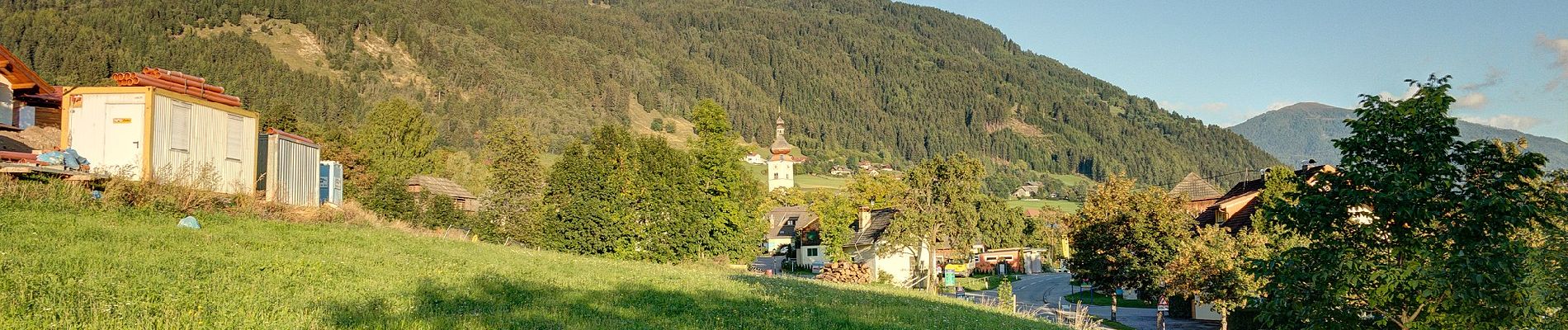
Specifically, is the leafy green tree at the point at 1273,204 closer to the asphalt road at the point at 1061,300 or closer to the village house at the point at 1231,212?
the village house at the point at 1231,212

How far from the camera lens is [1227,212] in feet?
168

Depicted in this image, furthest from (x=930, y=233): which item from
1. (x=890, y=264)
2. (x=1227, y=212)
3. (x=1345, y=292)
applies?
(x=1345, y=292)

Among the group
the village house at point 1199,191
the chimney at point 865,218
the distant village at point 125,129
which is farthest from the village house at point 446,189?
the village house at point 1199,191

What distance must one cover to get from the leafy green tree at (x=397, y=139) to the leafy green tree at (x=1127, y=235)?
176 ft

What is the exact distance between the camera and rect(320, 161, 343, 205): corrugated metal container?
3866 cm

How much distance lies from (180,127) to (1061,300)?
153 feet

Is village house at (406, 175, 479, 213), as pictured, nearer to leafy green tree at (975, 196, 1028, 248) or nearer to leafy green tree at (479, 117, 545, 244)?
leafy green tree at (479, 117, 545, 244)

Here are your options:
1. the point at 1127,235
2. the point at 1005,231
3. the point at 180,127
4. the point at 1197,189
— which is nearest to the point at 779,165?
the point at 1005,231

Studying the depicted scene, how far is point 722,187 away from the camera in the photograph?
48375mm

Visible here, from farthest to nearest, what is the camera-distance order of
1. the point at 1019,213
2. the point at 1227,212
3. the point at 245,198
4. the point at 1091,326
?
1. the point at 1019,213
2. the point at 1227,212
3. the point at 245,198
4. the point at 1091,326

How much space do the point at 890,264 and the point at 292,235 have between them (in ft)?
158

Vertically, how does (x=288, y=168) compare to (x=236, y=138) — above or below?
below

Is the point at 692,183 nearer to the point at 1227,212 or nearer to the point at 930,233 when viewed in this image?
the point at 930,233

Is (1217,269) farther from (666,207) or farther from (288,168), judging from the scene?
(288,168)
